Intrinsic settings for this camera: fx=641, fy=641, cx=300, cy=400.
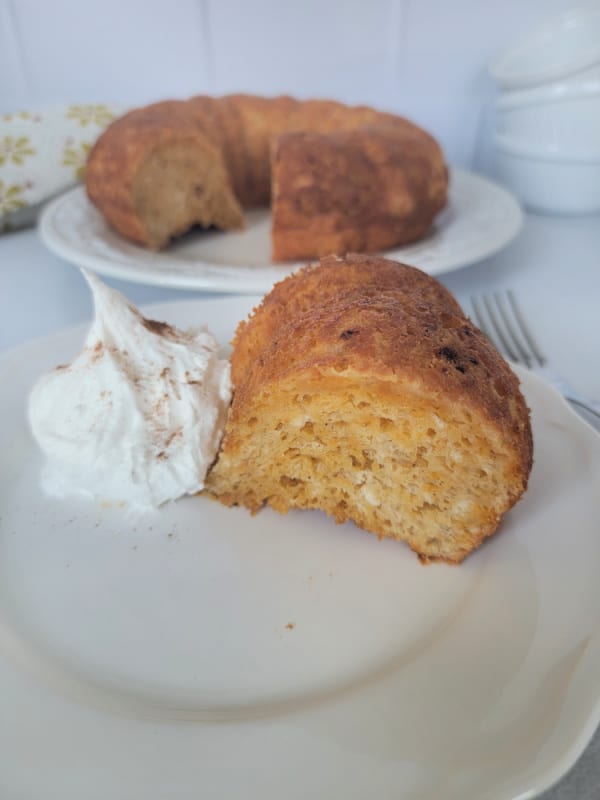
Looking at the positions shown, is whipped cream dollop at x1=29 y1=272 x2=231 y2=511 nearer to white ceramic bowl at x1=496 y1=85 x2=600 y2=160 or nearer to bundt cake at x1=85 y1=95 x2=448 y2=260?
bundt cake at x1=85 y1=95 x2=448 y2=260

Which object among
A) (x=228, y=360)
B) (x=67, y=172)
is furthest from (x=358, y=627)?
(x=67, y=172)

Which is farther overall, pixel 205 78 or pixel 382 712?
pixel 205 78

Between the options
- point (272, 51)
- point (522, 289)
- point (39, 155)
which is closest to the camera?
point (522, 289)

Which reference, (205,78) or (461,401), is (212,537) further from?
(205,78)

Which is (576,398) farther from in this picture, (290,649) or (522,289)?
(290,649)

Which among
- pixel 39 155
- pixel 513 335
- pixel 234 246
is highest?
pixel 39 155

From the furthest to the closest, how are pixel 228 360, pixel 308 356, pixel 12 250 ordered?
pixel 12 250
pixel 228 360
pixel 308 356

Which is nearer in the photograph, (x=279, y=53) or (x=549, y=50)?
(x=549, y=50)

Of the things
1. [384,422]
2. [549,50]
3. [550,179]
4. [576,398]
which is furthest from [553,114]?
[384,422]

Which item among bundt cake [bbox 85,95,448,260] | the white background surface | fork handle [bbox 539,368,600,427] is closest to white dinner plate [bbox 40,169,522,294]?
bundt cake [bbox 85,95,448,260]
